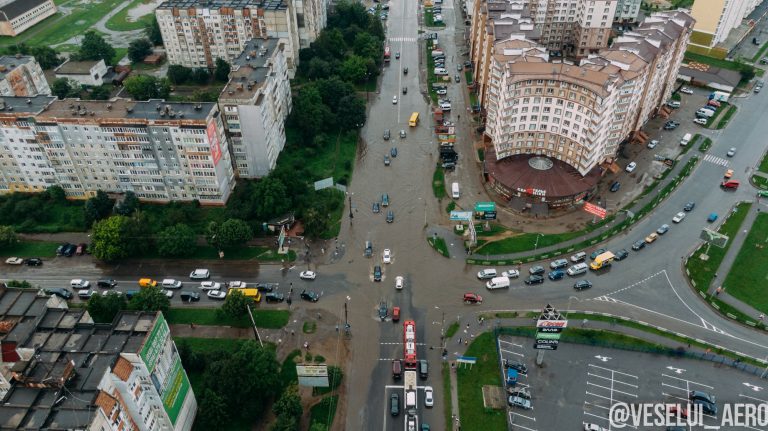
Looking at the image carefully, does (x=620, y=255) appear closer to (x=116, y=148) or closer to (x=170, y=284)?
(x=170, y=284)

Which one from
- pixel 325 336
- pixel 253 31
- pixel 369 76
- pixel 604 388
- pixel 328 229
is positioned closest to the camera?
pixel 604 388

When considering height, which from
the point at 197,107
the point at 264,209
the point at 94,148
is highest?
the point at 197,107

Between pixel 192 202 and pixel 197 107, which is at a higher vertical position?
pixel 197 107

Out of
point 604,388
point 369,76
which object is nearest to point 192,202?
point 369,76

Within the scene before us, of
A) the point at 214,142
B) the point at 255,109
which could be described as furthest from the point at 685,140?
the point at 214,142

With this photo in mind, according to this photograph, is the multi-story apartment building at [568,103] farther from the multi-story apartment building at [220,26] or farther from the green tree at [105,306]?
the green tree at [105,306]

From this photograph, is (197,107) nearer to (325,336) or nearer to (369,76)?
(325,336)
